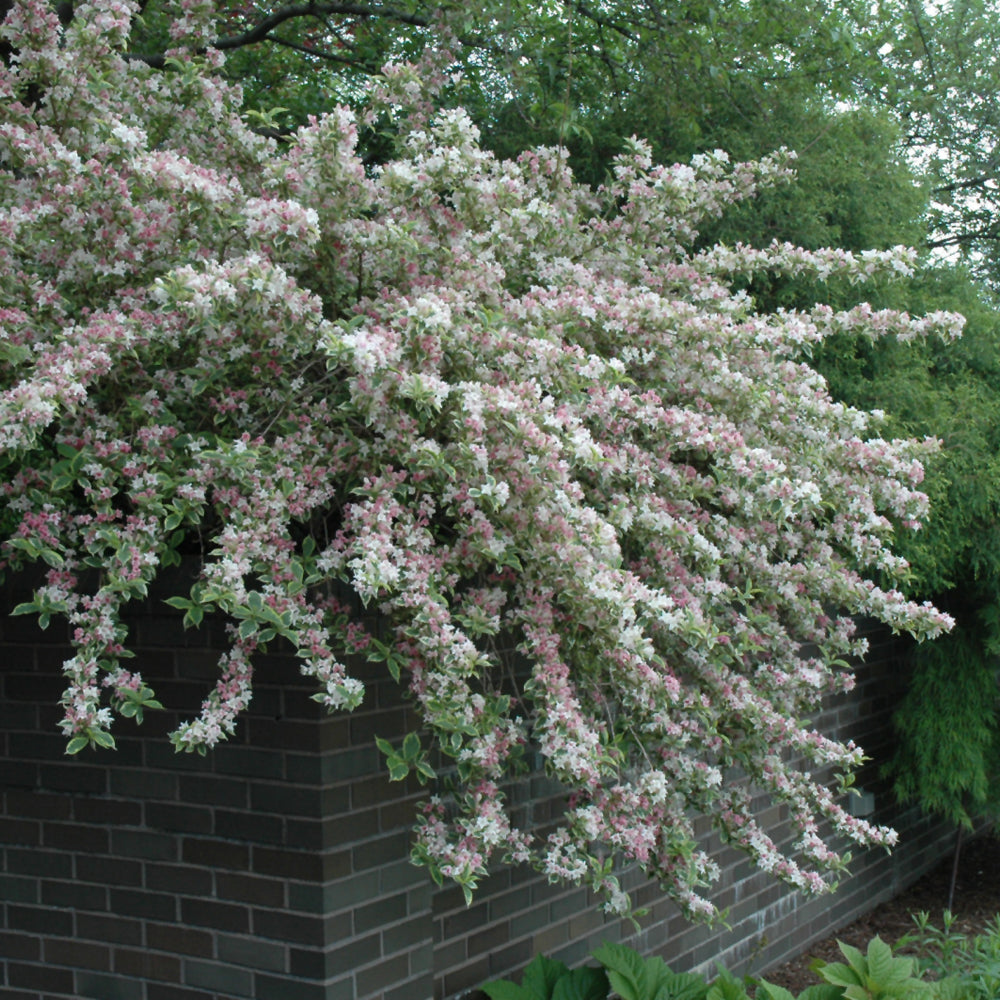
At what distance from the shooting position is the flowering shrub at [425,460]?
2572 mm

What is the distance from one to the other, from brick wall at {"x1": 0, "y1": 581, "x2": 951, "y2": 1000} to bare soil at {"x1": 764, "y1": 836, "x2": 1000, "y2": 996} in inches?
96.6

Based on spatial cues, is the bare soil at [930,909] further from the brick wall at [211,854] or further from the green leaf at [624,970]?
the brick wall at [211,854]

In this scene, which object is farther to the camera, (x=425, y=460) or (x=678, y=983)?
(x=678, y=983)

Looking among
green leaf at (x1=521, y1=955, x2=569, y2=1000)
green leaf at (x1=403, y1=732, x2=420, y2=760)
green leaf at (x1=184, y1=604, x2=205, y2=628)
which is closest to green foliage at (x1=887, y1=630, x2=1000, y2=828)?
green leaf at (x1=521, y1=955, x2=569, y2=1000)

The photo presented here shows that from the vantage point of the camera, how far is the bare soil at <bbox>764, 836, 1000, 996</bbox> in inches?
215

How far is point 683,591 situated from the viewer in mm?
3244

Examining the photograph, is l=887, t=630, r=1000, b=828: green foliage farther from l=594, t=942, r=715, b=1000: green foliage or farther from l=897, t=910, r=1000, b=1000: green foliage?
l=594, t=942, r=715, b=1000: green foliage

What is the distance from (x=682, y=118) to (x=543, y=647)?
392 centimetres

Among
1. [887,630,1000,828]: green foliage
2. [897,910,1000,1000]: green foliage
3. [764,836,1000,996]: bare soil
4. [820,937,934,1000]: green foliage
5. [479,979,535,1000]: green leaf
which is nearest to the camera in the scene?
[479,979,535,1000]: green leaf

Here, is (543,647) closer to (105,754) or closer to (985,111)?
(105,754)

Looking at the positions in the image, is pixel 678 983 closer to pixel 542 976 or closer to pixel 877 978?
pixel 542 976

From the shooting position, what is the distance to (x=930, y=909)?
6488 mm

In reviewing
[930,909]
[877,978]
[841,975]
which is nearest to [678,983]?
[841,975]

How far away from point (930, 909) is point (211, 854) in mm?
4814
